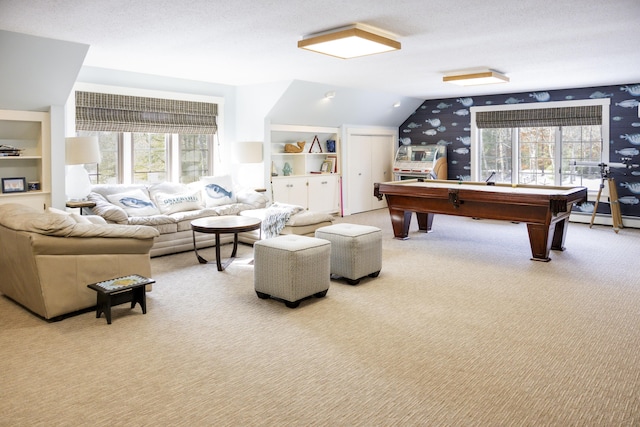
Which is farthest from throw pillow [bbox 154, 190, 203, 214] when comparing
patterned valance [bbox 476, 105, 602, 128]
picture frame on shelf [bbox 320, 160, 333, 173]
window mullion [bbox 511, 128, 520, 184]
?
window mullion [bbox 511, 128, 520, 184]

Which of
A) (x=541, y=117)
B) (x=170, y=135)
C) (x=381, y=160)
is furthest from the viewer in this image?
(x=381, y=160)

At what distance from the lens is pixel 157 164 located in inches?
275

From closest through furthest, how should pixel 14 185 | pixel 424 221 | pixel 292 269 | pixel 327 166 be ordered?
pixel 292 269
pixel 14 185
pixel 424 221
pixel 327 166

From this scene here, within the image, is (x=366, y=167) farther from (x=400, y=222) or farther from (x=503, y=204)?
(x=503, y=204)

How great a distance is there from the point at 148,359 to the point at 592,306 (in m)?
3.30

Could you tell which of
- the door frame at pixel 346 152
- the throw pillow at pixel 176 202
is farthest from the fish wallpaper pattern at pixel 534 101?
the throw pillow at pixel 176 202

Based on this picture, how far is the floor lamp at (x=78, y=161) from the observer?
5.34 m

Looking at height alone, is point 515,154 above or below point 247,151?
above

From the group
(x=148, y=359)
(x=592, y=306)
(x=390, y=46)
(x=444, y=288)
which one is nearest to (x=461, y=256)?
(x=444, y=288)

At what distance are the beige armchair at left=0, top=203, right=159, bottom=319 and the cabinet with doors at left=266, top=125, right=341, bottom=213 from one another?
400 cm

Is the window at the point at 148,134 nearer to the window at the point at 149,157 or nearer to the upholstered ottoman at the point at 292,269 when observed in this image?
the window at the point at 149,157

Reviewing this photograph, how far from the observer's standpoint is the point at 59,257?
3.50 meters

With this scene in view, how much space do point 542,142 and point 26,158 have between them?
7899mm

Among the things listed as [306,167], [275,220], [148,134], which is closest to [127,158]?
[148,134]
